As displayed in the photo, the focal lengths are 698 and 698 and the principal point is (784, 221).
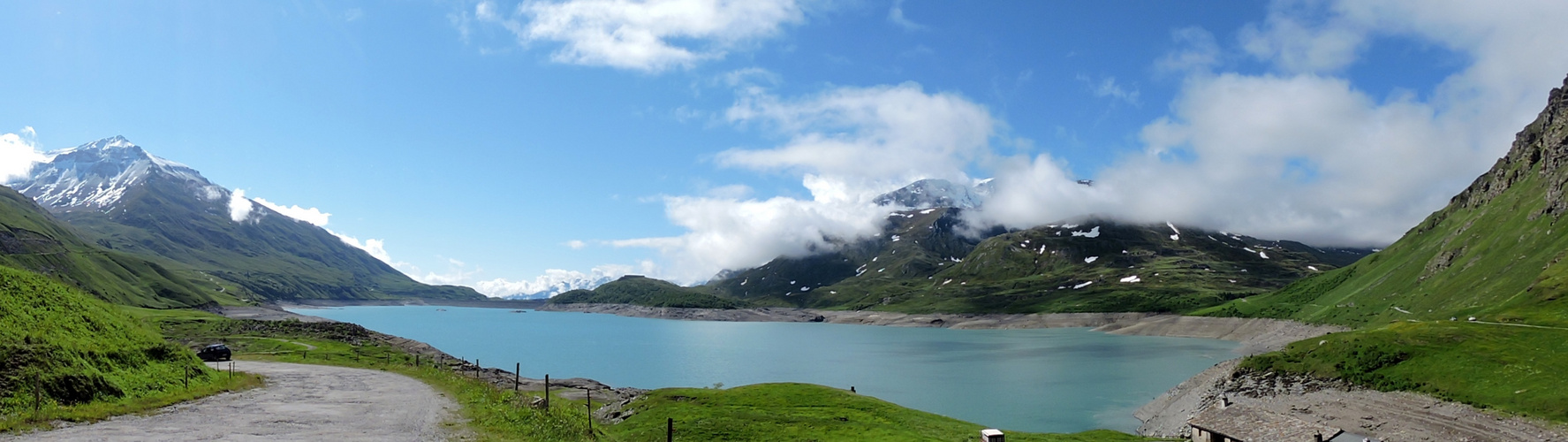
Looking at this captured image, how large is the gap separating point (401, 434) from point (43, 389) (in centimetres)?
1482

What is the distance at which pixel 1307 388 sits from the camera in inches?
2571

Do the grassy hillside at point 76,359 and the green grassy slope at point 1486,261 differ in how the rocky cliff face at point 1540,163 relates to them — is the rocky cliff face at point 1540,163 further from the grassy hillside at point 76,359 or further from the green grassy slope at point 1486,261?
the grassy hillside at point 76,359

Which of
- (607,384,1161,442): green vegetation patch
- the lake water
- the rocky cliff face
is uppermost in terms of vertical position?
the rocky cliff face

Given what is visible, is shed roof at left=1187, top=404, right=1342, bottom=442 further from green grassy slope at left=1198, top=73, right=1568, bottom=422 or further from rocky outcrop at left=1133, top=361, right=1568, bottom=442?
green grassy slope at left=1198, top=73, right=1568, bottom=422

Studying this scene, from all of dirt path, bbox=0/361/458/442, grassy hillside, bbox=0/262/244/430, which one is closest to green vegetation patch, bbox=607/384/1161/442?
dirt path, bbox=0/361/458/442

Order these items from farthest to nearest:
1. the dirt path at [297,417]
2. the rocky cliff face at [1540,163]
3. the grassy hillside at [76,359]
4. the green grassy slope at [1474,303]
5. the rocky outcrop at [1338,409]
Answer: the rocky cliff face at [1540,163], the green grassy slope at [1474,303], the rocky outcrop at [1338,409], the grassy hillside at [76,359], the dirt path at [297,417]

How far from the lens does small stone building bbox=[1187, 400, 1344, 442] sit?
4694 cm

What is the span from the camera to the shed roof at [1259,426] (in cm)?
4716

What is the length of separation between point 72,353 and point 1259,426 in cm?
6979

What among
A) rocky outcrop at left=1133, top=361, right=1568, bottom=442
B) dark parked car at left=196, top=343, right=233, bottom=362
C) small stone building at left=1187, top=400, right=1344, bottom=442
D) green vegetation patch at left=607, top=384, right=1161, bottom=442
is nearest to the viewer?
green vegetation patch at left=607, top=384, right=1161, bottom=442

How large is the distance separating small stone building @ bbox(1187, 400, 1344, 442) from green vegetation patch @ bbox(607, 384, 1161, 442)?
5.47 m

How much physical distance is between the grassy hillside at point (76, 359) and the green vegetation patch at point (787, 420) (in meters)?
25.0

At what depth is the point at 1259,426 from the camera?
164ft

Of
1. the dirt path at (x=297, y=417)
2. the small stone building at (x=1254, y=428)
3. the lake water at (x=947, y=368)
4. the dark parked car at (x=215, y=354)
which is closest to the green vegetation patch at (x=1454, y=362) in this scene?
the small stone building at (x=1254, y=428)
